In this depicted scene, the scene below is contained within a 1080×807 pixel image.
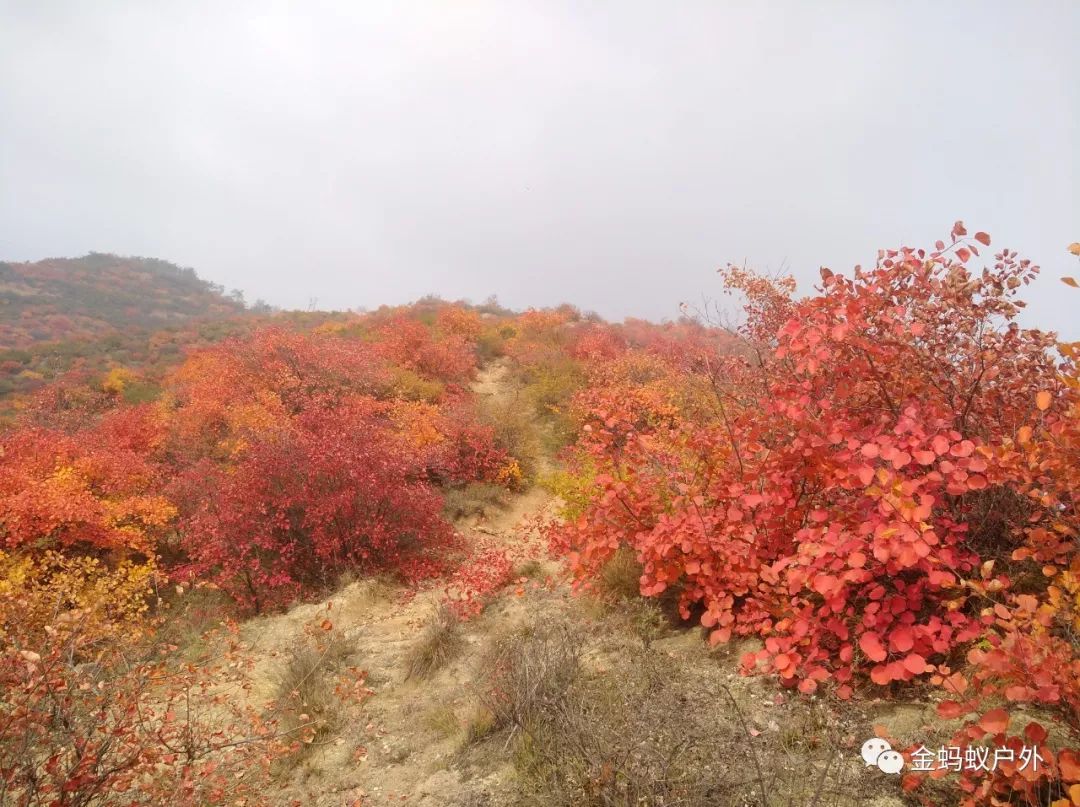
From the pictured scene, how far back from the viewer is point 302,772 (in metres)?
4.18

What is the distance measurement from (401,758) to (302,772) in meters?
0.73

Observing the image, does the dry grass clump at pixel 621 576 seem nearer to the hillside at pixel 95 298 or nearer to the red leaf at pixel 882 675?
the red leaf at pixel 882 675

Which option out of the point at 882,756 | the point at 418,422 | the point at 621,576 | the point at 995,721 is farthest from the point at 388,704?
the point at 418,422

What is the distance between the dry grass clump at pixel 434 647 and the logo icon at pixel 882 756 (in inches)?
146

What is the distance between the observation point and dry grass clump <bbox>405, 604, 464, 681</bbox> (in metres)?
5.33

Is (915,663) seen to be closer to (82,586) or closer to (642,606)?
(642,606)

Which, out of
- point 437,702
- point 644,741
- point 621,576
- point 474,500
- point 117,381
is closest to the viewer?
point 644,741

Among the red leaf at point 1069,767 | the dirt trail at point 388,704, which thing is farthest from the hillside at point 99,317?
Answer: the red leaf at point 1069,767

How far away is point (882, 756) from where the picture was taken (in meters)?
2.67

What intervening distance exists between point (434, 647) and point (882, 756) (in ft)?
12.8

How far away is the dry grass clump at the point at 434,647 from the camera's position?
5.33 meters

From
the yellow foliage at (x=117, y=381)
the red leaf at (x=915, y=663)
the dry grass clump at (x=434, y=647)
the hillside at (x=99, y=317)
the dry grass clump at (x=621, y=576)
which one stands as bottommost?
the dry grass clump at (x=434, y=647)

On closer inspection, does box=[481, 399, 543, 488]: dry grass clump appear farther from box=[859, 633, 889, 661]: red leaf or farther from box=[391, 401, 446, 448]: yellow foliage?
box=[859, 633, 889, 661]: red leaf

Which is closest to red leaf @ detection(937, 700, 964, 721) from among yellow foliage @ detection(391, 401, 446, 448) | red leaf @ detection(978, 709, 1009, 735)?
red leaf @ detection(978, 709, 1009, 735)
